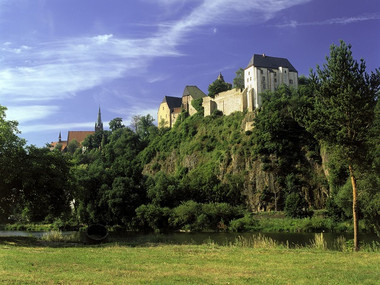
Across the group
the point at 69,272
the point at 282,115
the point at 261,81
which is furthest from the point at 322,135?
the point at 261,81

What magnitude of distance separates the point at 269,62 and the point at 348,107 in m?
73.4

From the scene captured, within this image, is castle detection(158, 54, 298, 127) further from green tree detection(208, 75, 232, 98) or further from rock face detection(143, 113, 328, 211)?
rock face detection(143, 113, 328, 211)

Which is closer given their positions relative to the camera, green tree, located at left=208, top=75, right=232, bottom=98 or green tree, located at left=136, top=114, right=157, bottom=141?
green tree, located at left=208, top=75, right=232, bottom=98

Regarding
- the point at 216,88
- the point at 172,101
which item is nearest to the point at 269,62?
the point at 216,88

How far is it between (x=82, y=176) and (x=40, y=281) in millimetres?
47023

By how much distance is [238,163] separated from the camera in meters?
72.4

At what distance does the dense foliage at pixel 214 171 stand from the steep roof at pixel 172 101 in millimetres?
10717

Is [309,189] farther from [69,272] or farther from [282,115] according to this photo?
[69,272]

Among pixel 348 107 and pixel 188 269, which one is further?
pixel 348 107

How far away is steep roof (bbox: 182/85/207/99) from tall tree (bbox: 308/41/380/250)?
86897mm

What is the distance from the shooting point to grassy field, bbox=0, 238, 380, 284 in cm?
984

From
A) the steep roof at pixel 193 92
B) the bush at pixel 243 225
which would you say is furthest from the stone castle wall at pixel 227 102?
the bush at pixel 243 225

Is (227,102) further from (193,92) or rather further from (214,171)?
(214,171)

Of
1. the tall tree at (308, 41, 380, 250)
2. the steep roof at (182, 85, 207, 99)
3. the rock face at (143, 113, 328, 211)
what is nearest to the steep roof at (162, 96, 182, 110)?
the steep roof at (182, 85, 207, 99)
